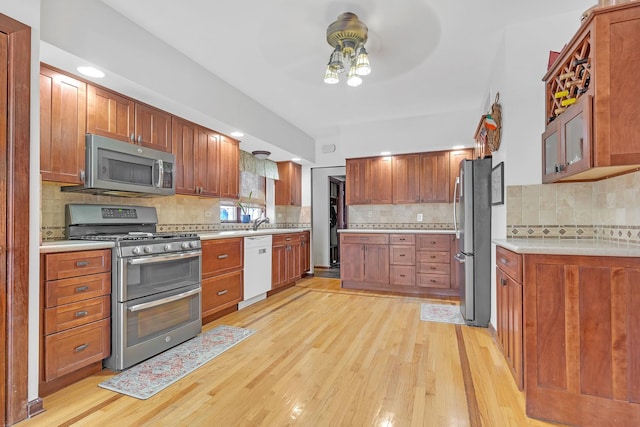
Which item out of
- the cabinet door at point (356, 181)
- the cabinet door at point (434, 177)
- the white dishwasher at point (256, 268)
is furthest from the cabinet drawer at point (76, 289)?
the cabinet door at point (434, 177)

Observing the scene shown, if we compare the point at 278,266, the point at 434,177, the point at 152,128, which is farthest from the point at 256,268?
the point at 434,177

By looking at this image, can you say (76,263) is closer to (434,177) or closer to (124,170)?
(124,170)

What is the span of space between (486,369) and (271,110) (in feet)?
12.8

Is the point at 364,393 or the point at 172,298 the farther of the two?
the point at 172,298

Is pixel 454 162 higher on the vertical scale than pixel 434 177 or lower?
higher

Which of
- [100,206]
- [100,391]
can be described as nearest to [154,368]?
[100,391]

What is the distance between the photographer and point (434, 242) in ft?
14.9

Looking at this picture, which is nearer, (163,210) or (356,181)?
(163,210)

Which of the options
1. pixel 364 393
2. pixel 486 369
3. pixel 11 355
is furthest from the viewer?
pixel 486 369

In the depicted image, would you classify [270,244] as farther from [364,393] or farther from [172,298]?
[364,393]

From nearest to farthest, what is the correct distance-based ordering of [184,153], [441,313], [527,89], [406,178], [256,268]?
[527,89], [184,153], [441,313], [256,268], [406,178]

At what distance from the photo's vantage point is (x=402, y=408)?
179 centimetres

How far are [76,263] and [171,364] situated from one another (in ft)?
3.16

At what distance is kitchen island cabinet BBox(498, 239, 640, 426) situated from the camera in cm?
154
